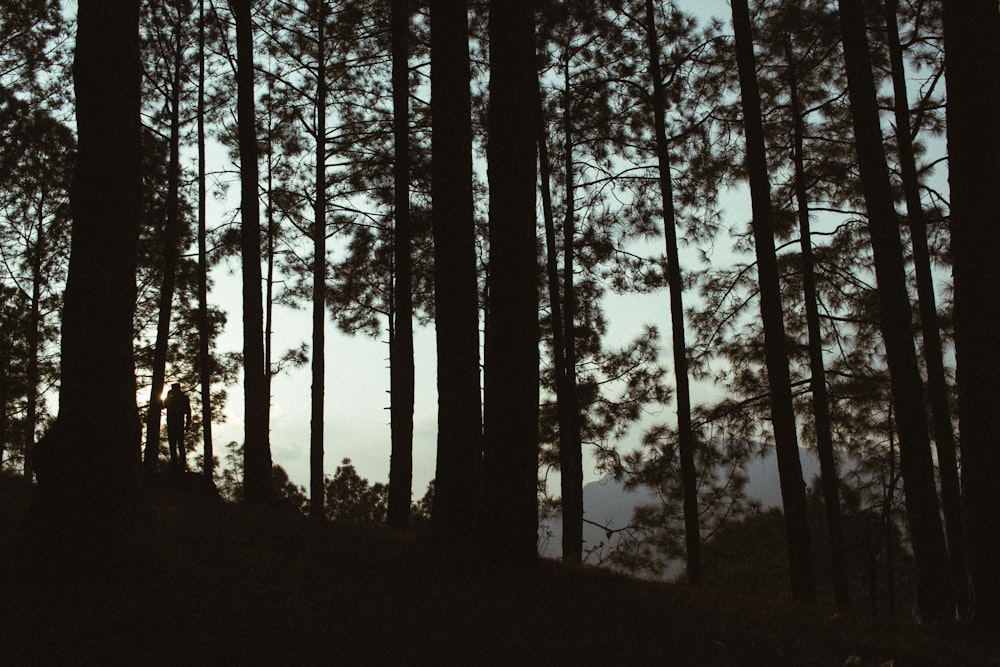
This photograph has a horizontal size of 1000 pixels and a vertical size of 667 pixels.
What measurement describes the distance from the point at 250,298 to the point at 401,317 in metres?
2.23

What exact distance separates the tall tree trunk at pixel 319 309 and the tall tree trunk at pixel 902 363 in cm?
795

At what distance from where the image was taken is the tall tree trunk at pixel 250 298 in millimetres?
10195

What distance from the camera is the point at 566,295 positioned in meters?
12.7

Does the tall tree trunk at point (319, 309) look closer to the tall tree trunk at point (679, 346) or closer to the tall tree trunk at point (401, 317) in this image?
the tall tree trunk at point (401, 317)

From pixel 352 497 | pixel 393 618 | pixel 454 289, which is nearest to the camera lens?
pixel 393 618

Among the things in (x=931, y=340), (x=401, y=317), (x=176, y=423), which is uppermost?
(x=401, y=317)

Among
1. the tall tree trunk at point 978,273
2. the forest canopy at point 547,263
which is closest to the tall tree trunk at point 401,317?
the forest canopy at point 547,263

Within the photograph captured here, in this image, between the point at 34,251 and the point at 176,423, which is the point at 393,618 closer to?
the point at 176,423

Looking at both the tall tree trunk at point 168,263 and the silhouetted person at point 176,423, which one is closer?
the silhouetted person at point 176,423

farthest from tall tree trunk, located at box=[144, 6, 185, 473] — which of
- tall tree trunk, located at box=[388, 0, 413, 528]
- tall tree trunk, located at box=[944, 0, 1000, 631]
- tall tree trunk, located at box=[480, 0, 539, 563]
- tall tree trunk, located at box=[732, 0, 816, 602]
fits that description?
tall tree trunk, located at box=[944, 0, 1000, 631]

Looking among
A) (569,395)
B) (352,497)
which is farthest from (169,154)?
(352,497)

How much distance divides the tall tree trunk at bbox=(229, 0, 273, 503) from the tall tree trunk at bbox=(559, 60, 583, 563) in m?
5.01

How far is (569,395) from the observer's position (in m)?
12.5

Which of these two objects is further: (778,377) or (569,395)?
(569,395)
